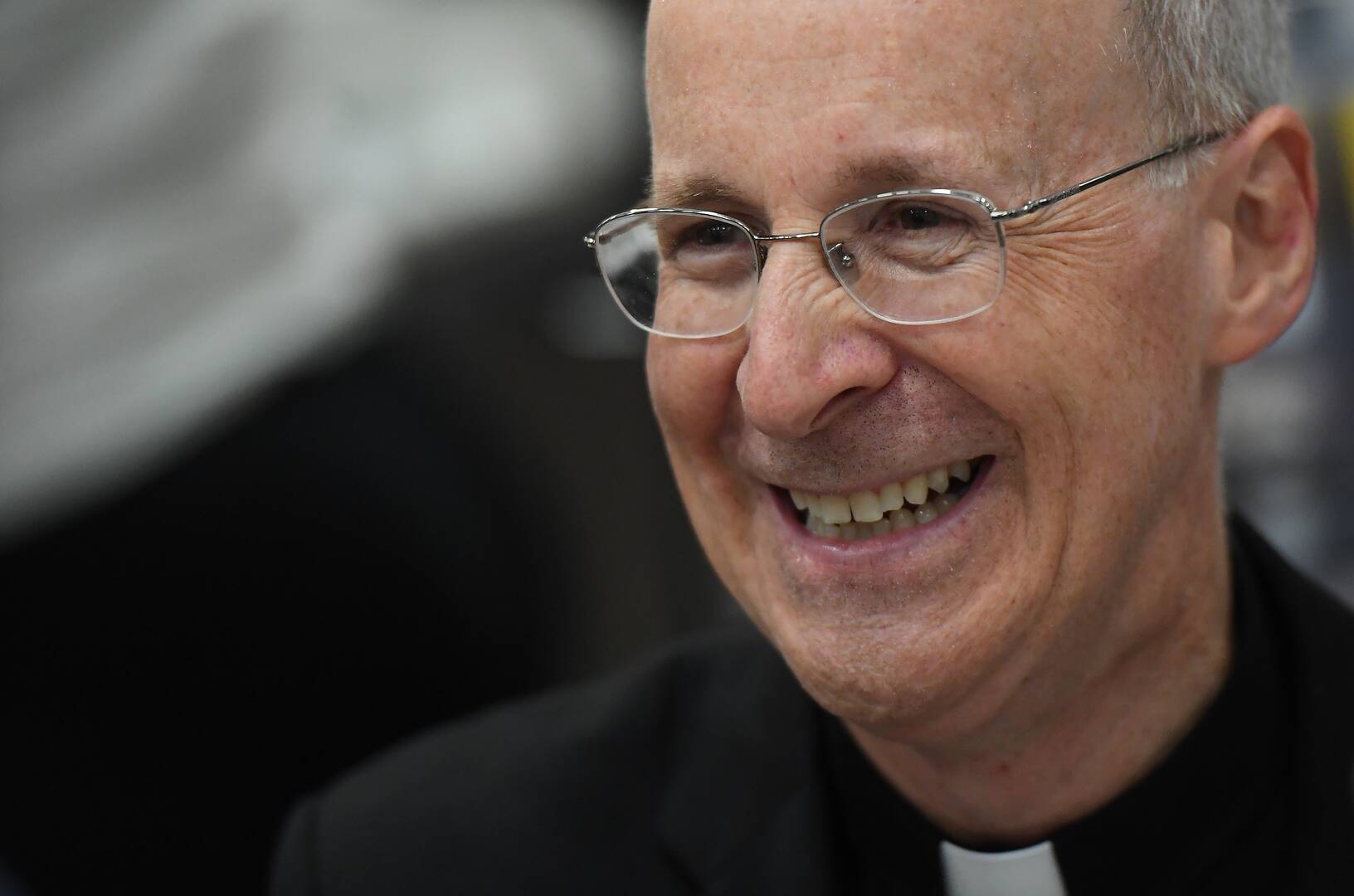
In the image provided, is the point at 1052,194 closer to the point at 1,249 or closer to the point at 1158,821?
the point at 1158,821

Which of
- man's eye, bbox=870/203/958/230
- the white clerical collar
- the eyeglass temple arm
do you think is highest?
man's eye, bbox=870/203/958/230

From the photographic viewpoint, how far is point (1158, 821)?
1725 millimetres

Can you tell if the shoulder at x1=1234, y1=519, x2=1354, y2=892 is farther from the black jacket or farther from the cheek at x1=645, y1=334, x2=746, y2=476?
the cheek at x1=645, y1=334, x2=746, y2=476

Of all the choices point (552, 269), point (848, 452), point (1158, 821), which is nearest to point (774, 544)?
point (848, 452)

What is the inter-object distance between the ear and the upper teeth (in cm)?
33

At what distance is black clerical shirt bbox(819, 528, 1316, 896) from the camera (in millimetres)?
1724

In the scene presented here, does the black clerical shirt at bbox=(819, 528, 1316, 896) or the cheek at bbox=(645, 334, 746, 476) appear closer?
the cheek at bbox=(645, 334, 746, 476)

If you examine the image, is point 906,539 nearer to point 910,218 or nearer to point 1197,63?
point 910,218

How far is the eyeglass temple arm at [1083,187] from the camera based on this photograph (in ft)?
4.69

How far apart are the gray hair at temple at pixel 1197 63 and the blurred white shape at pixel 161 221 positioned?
1.78m

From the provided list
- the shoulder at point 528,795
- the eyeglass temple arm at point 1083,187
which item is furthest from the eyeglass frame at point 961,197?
the shoulder at point 528,795

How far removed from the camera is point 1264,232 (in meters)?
1.63

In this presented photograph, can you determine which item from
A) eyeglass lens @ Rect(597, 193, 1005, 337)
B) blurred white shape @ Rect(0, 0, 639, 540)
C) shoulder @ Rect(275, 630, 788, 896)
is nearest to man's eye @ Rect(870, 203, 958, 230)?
eyeglass lens @ Rect(597, 193, 1005, 337)

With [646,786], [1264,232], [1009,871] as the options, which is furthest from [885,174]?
[646,786]
